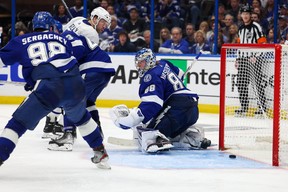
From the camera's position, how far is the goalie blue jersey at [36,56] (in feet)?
16.0

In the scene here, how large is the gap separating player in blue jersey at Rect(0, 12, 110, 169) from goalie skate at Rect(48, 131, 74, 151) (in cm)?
123

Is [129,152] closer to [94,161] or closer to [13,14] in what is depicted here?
[94,161]

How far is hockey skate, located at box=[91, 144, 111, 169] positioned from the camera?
5.23m

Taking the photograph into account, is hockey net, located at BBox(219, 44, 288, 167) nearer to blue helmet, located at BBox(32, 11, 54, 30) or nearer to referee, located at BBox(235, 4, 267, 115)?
referee, located at BBox(235, 4, 267, 115)

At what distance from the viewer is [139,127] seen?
6203mm

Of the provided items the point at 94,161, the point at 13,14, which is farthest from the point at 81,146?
the point at 13,14

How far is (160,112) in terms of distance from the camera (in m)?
6.33

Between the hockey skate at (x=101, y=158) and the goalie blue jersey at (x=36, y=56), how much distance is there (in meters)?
0.60

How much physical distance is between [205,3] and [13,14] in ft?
8.69

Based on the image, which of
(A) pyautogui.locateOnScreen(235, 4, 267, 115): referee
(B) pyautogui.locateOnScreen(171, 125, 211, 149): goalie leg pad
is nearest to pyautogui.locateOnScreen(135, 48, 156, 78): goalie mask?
(B) pyautogui.locateOnScreen(171, 125, 211, 149): goalie leg pad

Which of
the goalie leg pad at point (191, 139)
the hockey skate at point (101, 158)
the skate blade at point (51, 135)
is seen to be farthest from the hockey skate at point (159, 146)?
the skate blade at point (51, 135)

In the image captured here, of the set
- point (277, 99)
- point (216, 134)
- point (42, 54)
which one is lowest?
point (216, 134)

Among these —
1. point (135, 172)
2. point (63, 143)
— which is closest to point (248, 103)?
point (63, 143)

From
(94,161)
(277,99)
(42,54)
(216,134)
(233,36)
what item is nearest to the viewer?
(42,54)
